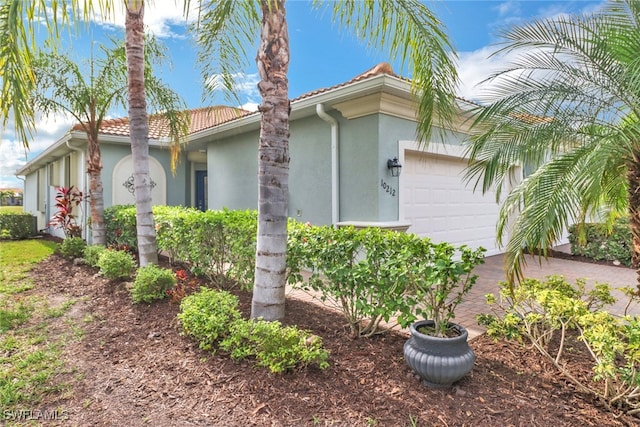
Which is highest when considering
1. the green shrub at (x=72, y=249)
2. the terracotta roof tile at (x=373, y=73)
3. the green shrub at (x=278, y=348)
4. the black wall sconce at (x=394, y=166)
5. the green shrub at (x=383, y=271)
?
the terracotta roof tile at (x=373, y=73)

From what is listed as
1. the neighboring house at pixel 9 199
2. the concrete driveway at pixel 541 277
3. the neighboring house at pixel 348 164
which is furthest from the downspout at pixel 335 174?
the neighboring house at pixel 9 199

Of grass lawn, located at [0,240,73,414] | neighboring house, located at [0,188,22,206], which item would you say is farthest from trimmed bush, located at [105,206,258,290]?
neighboring house, located at [0,188,22,206]

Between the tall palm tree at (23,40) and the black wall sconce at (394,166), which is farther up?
the tall palm tree at (23,40)

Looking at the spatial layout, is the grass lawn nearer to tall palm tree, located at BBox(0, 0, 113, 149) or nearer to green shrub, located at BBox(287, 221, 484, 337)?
tall palm tree, located at BBox(0, 0, 113, 149)

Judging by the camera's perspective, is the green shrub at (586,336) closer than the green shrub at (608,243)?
Yes

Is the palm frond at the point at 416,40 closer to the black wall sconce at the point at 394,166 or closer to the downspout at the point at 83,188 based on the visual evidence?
the black wall sconce at the point at 394,166

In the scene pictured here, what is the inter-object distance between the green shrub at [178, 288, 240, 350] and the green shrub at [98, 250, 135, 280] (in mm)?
2943

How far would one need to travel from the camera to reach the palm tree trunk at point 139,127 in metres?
6.32

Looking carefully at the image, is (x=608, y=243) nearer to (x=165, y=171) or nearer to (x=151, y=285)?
(x=151, y=285)

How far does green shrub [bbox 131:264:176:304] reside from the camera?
517 cm

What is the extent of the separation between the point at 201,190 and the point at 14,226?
25.6 feet

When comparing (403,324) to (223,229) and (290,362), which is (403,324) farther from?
(223,229)

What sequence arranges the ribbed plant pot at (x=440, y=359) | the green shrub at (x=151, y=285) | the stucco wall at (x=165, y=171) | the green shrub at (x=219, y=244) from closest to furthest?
the ribbed plant pot at (x=440, y=359) < the green shrub at (x=219, y=244) < the green shrub at (x=151, y=285) < the stucco wall at (x=165, y=171)

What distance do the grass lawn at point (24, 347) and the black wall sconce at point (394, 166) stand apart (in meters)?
5.79
